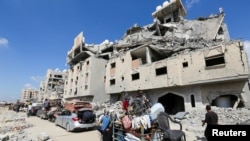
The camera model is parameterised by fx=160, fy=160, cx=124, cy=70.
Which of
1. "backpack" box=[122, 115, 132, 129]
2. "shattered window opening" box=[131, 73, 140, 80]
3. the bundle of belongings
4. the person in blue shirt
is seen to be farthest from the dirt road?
"shattered window opening" box=[131, 73, 140, 80]

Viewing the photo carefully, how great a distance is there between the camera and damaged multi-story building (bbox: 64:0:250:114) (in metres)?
15.7

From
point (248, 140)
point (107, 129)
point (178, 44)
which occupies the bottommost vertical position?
point (107, 129)

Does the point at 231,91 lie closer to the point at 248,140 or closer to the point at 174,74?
the point at 174,74

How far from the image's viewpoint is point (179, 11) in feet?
142

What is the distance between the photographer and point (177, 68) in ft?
62.1

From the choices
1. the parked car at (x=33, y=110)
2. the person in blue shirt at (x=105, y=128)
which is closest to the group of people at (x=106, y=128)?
the person in blue shirt at (x=105, y=128)

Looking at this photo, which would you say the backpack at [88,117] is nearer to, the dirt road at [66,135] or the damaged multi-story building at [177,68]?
the dirt road at [66,135]

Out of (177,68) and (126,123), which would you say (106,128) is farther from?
(177,68)

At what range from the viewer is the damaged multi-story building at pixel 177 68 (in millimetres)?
15656

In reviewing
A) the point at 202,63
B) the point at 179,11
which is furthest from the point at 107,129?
the point at 179,11

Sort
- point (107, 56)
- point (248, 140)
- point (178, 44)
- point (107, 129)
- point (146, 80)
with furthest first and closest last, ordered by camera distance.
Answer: point (107, 56) → point (178, 44) → point (146, 80) → point (107, 129) → point (248, 140)


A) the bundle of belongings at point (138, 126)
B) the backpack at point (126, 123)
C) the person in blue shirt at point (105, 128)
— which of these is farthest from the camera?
the person in blue shirt at point (105, 128)

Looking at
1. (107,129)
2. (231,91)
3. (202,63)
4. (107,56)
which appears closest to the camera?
(107,129)

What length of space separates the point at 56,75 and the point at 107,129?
65.2 m
